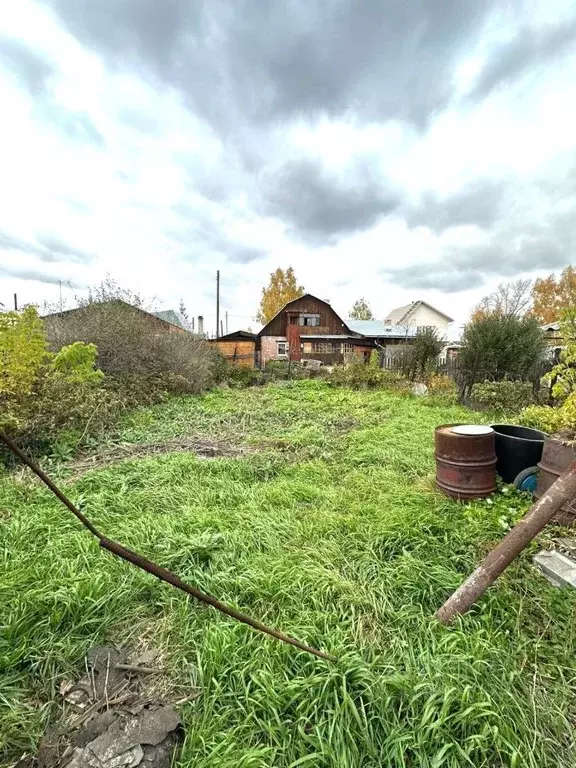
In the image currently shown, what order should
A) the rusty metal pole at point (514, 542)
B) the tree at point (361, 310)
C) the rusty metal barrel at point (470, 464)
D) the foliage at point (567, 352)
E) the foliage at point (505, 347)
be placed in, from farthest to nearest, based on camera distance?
the tree at point (361, 310), the foliage at point (505, 347), the rusty metal barrel at point (470, 464), the foliage at point (567, 352), the rusty metal pole at point (514, 542)

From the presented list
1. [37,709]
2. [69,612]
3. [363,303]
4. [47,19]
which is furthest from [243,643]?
[363,303]

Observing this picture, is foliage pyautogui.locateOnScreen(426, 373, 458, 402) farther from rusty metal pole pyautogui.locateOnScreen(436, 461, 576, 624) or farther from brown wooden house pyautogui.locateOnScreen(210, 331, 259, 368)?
brown wooden house pyautogui.locateOnScreen(210, 331, 259, 368)

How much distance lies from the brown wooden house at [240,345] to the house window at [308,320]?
3492mm

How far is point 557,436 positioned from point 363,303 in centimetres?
4517

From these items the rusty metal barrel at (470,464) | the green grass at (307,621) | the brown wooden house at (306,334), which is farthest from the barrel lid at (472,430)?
the brown wooden house at (306,334)

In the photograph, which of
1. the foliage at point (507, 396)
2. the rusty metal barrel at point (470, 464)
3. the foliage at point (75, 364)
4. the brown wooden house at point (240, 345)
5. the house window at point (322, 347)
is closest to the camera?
the rusty metal barrel at point (470, 464)

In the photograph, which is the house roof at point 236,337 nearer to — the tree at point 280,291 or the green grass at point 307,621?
the tree at point 280,291

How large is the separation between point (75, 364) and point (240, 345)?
1578 centimetres

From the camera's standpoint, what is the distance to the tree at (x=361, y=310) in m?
45.3

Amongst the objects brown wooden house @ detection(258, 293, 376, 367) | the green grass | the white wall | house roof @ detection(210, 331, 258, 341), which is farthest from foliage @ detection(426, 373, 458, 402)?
the white wall

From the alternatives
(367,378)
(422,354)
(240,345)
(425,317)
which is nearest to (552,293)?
(425,317)

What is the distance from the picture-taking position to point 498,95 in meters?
6.10

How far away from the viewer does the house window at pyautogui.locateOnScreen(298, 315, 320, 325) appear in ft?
77.5

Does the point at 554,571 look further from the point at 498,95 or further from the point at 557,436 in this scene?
the point at 498,95
